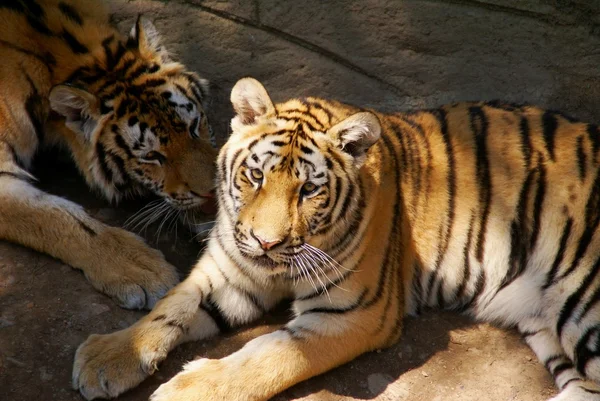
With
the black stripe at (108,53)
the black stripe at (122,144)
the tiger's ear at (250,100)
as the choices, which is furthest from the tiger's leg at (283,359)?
the black stripe at (108,53)

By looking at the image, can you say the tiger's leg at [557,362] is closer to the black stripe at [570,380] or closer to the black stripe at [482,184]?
the black stripe at [570,380]

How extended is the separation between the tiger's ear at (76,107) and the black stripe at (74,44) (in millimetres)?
258

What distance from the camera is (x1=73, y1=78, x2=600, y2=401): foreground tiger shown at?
8.45ft

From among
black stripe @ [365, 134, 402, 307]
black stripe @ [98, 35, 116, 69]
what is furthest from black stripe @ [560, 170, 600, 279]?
black stripe @ [98, 35, 116, 69]

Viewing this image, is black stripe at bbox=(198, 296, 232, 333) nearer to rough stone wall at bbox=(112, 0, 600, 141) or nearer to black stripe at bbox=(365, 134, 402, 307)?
black stripe at bbox=(365, 134, 402, 307)

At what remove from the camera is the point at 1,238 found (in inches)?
122

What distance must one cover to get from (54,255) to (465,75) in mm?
1912

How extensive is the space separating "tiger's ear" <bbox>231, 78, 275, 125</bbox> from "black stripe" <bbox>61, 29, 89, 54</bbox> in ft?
2.89

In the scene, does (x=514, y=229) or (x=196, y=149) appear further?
(x=196, y=149)

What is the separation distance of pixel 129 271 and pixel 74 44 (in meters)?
0.96

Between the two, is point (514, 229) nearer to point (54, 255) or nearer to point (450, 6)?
point (450, 6)

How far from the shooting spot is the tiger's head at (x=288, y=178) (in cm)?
251

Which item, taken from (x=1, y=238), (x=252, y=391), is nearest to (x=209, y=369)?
(x=252, y=391)

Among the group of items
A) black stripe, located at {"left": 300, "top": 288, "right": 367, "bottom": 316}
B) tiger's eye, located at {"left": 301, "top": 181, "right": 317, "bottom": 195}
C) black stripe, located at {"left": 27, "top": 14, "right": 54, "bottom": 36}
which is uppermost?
black stripe, located at {"left": 27, "top": 14, "right": 54, "bottom": 36}
